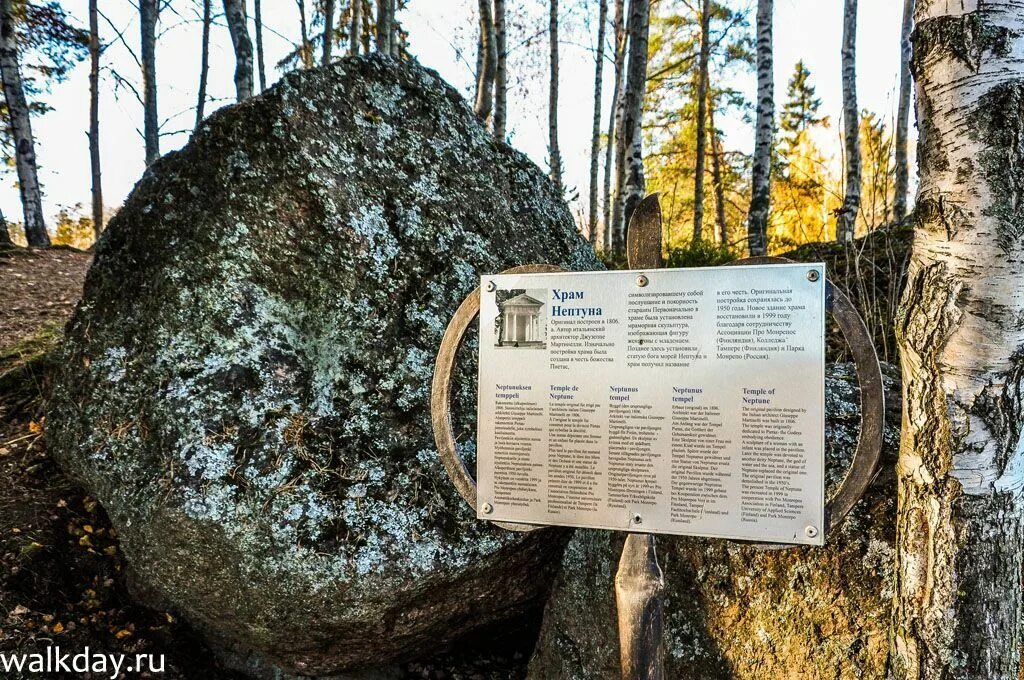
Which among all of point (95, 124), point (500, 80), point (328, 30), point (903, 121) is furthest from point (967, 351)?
point (95, 124)

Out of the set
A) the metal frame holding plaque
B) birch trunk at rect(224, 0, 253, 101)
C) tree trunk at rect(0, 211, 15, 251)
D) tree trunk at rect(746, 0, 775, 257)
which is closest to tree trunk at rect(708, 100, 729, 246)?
tree trunk at rect(746, 0, 775, 257)

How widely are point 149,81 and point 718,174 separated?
45.8ft

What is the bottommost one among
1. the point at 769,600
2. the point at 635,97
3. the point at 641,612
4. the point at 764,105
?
the point at 769,600

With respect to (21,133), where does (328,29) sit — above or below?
above

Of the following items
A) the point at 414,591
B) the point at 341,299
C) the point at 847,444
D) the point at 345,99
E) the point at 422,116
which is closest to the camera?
the point at 847,444

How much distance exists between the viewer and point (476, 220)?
3.18 meters

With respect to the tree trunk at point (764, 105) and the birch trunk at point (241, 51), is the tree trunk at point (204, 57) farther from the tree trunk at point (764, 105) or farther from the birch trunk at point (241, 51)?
the tree trunk at point (764, 105)

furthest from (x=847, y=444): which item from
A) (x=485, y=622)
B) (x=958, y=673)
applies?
(x=485, y=622)

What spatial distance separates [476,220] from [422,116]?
2.02 ft

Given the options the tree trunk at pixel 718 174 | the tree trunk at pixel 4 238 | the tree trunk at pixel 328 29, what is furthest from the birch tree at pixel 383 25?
the tree trunk at pixel 718 174

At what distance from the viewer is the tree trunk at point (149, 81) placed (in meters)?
12.8

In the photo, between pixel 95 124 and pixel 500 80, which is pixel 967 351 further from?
pixel 95 124

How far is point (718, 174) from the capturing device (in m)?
Result: 18.8

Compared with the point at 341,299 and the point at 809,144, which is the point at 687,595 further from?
the point at 809,144
